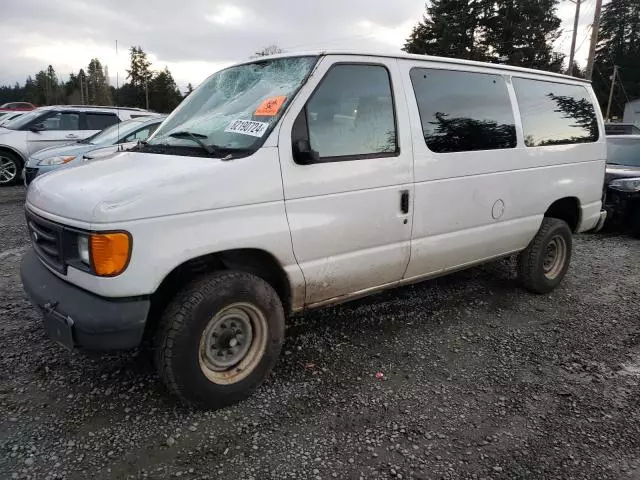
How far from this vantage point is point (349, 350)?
11.9 feet

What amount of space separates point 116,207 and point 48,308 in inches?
28.5

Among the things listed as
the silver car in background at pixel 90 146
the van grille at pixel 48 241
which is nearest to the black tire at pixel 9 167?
Result: the silver car in background at pixel 90 146

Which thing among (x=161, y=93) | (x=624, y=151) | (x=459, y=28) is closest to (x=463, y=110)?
(x=624, y=151)

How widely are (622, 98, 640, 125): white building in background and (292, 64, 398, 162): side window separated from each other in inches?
2197

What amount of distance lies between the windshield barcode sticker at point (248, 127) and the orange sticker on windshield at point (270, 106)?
0.08 m

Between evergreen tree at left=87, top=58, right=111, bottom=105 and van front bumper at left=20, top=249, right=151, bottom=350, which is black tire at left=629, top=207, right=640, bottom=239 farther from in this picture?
→ evergreen tree at left=87, top=58, right=111, bottom=105

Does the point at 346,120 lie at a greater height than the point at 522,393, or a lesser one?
greater

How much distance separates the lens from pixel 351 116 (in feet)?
10.7

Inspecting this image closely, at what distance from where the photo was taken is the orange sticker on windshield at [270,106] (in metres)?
2.98

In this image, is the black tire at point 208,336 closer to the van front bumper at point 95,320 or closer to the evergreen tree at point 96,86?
the van front bumper at point 95,320

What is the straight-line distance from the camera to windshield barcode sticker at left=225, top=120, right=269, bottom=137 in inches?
115

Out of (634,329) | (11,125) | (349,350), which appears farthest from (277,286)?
(11,125)

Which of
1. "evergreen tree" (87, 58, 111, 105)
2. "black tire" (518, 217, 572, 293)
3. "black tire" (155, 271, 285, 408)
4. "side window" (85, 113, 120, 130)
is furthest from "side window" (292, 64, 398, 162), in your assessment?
"evergreen tree" (87, 58, 111, 105)

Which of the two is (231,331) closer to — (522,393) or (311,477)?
(311,477)
